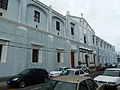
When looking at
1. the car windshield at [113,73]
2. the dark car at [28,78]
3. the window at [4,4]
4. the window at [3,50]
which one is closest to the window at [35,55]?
the window at [3,50]

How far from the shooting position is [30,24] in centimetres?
1716

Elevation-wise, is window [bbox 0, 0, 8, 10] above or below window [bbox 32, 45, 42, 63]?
above

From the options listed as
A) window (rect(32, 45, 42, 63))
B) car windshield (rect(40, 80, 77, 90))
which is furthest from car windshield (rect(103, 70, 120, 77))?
window (rect(32, 45, 42, 63))

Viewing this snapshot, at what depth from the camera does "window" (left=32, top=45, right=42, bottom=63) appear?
56.7ft

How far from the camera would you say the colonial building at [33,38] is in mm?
13656

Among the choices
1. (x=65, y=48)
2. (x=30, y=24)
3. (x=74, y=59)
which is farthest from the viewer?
(x=74, y=59)

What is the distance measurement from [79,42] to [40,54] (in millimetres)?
14635

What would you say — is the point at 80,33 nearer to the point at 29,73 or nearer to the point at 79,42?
the point at 79,42

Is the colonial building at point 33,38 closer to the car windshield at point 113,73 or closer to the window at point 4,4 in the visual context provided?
the window at point 4,4

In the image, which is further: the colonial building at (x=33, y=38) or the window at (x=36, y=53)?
the window at (x=36, y=53)

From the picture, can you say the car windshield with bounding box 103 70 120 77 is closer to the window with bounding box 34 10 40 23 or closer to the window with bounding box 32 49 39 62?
the window with bounding box 32 49 39 62

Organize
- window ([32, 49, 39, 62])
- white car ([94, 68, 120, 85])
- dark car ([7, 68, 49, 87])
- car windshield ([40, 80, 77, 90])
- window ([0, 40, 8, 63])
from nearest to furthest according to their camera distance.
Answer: car windshield ([40, 80, 77, 90]) < white car ([94, 68, 120, 85]) < dark car ([7, 68, 49, 87]) < window ([0, 40, 8, 63]) < window ([32, 49, 39, 62])

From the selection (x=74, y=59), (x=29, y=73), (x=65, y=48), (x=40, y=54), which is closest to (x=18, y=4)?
(x=40, y=54)

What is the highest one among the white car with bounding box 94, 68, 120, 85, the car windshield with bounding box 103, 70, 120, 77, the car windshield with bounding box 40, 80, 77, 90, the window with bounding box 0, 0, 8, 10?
the window with bounding box 0, 0, 8, 10
